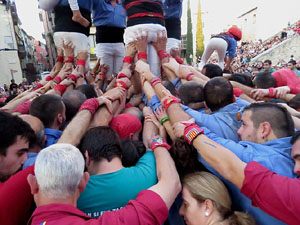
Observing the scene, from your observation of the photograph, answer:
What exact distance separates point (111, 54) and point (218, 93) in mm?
3361

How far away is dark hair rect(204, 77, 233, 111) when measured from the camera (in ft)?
7.14

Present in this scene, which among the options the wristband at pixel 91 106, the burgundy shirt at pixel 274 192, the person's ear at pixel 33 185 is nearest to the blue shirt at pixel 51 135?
the wristband at pixel 91 106

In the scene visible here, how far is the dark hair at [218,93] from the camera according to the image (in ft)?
7.14

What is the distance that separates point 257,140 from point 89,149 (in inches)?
50.0

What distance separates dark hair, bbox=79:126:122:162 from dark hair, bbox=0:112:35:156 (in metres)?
0.46

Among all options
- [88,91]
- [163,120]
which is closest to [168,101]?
[163,120]

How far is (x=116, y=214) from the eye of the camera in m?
1.07

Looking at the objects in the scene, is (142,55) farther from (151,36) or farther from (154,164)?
(154,164)

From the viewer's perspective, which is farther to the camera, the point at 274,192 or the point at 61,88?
the point at 61,88

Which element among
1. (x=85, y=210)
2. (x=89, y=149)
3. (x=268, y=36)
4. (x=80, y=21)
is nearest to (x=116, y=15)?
(x=80, y=21)

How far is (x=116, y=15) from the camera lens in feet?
15.0

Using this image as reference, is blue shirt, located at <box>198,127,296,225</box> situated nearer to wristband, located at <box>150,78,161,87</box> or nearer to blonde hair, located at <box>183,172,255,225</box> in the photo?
blonde hair, located at <box>183,172,255,225</box>

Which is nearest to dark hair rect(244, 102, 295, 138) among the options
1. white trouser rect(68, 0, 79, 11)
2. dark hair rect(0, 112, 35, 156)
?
dark hair rect(0, 112, 35, 156)

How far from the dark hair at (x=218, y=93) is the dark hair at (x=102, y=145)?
1158 mm
